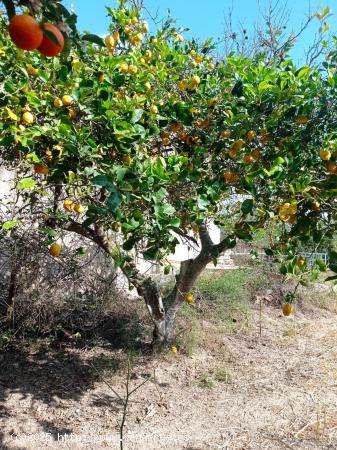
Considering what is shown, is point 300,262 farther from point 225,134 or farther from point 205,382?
point 205,382

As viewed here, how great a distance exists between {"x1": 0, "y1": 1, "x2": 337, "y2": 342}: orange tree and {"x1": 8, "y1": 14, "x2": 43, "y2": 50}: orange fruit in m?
0.67

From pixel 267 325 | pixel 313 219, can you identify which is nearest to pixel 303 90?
pixel 313 219

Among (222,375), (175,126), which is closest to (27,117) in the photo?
(175,126)

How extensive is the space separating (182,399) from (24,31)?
3254 millimetres

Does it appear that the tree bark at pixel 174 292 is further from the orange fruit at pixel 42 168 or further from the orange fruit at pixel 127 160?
the orange fruit at pixel 127 160

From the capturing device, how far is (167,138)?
2.86 metres

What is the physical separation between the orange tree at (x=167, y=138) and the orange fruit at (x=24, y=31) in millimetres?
668

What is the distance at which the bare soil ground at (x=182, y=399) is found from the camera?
2.93m

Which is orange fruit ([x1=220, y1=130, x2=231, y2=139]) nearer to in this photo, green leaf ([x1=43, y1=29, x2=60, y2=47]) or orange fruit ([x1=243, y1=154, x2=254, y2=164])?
orange fruit ([x1=243, y1=154, x2=254, y2=164])

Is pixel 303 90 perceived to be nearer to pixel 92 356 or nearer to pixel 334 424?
pixel 334 424

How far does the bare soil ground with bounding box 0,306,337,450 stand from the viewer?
293 cm

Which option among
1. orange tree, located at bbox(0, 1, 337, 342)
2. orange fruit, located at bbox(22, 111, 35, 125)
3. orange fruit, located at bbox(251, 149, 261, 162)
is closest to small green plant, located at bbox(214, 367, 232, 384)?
orange tree, located at bbox(0, 1, 337, 342)

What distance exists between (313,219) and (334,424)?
182 cm

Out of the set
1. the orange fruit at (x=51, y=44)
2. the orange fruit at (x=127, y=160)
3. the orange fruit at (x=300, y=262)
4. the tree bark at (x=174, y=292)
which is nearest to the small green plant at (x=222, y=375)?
the tree bark at (x=174, y=292)
